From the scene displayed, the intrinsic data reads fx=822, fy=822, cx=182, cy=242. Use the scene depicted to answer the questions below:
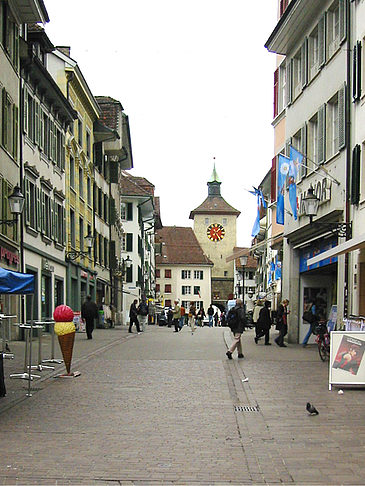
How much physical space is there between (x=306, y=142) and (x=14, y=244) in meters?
10.5

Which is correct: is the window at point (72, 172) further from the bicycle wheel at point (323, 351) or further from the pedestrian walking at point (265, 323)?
the bicycle wheel at point (323, 351)

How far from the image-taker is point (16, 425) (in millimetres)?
10422

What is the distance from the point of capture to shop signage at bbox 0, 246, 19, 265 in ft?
86.2

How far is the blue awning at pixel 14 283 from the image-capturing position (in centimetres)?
1300

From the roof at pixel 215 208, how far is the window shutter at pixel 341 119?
12378 centimetres

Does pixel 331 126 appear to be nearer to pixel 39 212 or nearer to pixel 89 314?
pixel 89 314

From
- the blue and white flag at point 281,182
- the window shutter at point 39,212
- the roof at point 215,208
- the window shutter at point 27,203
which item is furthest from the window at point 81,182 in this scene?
the roof at point 215,208

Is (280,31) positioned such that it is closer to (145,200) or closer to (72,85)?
(72,85)

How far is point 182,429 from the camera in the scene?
10234 millimetres

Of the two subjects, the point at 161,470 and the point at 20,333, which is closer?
the point at 161,470

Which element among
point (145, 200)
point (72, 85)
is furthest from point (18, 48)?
point (145, 200)

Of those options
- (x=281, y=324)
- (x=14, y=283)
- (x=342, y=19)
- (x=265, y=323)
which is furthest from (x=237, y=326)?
(x=342, y=19)

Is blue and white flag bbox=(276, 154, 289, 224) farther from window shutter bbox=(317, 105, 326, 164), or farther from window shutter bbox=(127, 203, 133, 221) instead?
window shutter bbox=(127, 203, 133, 221)

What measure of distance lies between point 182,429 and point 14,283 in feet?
14.2
